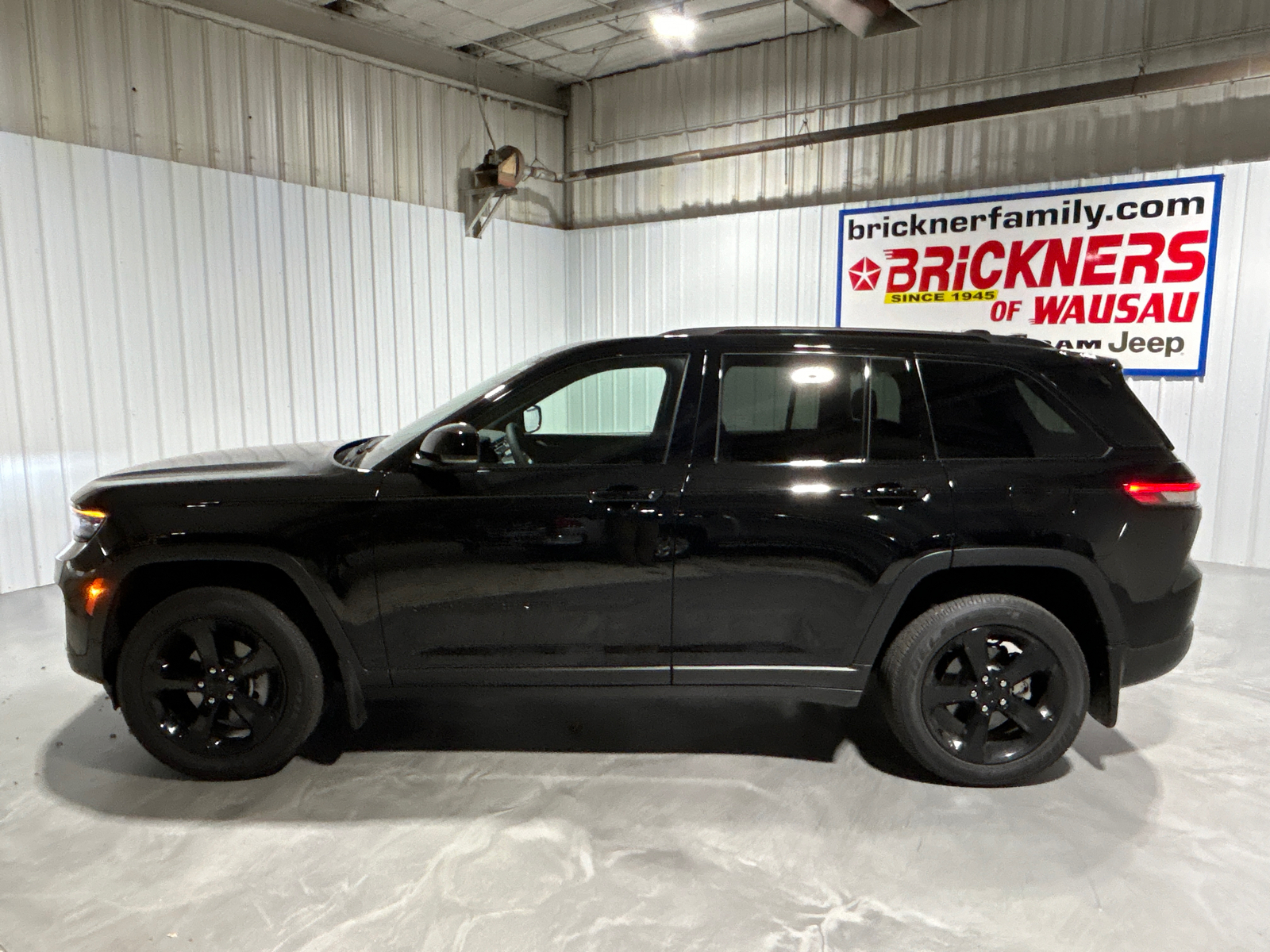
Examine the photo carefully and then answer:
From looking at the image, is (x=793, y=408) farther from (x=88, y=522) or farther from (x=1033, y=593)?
(x=88, y=522)

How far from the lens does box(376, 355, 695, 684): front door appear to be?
2.83m

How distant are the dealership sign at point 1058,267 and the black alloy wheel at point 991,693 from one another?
314 centimetres

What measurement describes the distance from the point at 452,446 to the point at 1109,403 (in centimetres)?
224

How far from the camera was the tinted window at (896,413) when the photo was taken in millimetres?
2885

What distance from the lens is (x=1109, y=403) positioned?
291cm

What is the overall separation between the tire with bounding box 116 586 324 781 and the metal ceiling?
5.35 meters

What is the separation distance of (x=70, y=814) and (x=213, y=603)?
2.69 ft

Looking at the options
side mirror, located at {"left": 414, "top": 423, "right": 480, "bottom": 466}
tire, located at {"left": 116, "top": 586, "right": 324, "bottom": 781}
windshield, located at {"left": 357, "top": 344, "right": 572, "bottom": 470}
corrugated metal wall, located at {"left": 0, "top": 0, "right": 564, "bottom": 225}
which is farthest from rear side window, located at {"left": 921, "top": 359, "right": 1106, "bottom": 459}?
corrugated metal wall, located at {"left": 0, "top": 0, "right": 564, "bottom": 225}

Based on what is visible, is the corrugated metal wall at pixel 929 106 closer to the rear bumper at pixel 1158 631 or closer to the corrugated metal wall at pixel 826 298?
the corrugated metal wall at pixel 826 298

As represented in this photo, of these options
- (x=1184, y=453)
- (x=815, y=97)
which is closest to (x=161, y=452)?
(x=815, y=97)

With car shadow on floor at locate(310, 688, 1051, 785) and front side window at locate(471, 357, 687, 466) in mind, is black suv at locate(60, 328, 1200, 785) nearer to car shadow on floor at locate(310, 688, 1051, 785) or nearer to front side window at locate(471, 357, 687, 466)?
front side window at locate(471, 357, 687, 466)

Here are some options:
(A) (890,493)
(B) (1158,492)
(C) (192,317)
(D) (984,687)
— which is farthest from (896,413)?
(C) (192,317)

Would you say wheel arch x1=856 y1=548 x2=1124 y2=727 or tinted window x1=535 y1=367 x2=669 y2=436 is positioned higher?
tinted window x1=535 y1=367 x2=669 y2=436

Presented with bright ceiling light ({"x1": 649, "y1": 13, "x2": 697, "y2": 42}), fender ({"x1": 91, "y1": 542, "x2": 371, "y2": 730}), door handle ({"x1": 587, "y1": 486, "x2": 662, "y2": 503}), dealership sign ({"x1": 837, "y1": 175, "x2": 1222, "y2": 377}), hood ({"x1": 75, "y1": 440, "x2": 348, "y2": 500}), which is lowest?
fender ({"x1": 91, "y1": 542, "x2": 371, "y2": 730})
